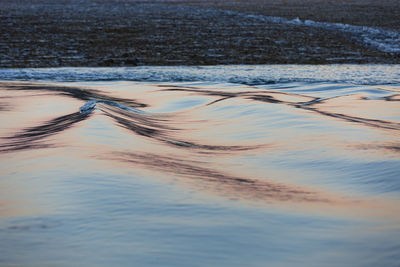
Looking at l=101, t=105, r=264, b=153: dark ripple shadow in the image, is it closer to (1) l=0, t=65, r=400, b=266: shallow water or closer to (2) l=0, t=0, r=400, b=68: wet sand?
(1) l=0, t=65, r=400, b=266: shallow water

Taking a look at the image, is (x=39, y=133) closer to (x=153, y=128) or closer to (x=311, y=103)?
(x=153, y=128)

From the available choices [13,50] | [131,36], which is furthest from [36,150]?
[131,36]

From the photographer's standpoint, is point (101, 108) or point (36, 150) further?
point (101, 108)

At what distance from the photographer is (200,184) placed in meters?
2.44

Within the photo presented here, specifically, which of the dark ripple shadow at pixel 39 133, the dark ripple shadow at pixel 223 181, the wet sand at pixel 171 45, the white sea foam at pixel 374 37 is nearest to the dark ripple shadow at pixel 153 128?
the dark ripple shadow at pixel 39 133

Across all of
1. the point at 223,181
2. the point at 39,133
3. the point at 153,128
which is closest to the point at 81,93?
the point at 153,128

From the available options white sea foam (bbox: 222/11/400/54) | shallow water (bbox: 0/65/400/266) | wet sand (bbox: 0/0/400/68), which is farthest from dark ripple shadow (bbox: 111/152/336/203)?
white sea foam (bbox: 222/11/400/54)

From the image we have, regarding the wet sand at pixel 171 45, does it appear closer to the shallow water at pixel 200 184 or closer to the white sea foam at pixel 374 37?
the white sea foam at pixel 374 37

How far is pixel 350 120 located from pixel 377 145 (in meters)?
0.85

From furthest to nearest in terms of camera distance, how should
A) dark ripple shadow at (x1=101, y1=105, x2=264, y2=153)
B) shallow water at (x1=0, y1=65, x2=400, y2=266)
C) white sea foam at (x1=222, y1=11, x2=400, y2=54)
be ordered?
1. white sea foam at (x1=222, y1=11, x2=400, y2=54)
2. dark ripple shadow at (x1=101, y1=105, x2=264, y2=153)
3. shallow water at (x1=0, y1=65, x2=400, y2=266)

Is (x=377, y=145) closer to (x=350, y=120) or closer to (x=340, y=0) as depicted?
(x=350, y=120)

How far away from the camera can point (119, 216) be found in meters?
2.03

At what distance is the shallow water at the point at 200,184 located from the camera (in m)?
1.79

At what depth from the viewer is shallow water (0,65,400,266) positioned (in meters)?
1.79
